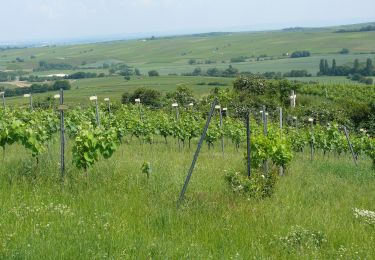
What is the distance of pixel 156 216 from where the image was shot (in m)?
6.93

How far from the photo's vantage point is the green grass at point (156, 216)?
5.66 meters

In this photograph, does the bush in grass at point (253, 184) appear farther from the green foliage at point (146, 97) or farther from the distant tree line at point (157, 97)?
the green foliage at point (146, 97)

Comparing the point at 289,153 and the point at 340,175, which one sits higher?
the point at 289,153

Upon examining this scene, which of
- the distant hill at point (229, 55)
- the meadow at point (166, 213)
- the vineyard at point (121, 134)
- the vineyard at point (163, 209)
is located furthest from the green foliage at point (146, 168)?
the distant hill at point (229, 55)

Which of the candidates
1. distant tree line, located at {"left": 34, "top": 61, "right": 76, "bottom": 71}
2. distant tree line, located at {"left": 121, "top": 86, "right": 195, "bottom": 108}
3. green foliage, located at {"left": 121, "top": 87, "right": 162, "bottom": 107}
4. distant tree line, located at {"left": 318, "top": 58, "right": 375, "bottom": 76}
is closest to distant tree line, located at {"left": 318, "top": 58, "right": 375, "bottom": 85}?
distant tree line, located at {"left": 318, "top": 58, "right": 375, "bottom": 76}

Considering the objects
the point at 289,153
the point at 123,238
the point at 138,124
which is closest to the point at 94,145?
the point at 123,238

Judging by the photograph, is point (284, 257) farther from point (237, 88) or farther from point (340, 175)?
point (237, 88)

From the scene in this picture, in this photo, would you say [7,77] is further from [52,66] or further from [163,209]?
[163,209]

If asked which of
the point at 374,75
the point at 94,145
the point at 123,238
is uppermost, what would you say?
the point at 94,145

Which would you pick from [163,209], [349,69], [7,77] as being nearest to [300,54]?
[349,69]

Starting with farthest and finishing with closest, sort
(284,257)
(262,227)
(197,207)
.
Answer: (197,207) → (262,227) → (284,257)

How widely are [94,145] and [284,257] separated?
4.32 metres

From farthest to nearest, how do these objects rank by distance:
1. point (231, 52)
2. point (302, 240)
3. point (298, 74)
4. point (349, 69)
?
1. point (231, 52)
2. point (298, 74)
3. point (349, 69)
4. point (302, 240)

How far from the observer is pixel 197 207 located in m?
7.44
